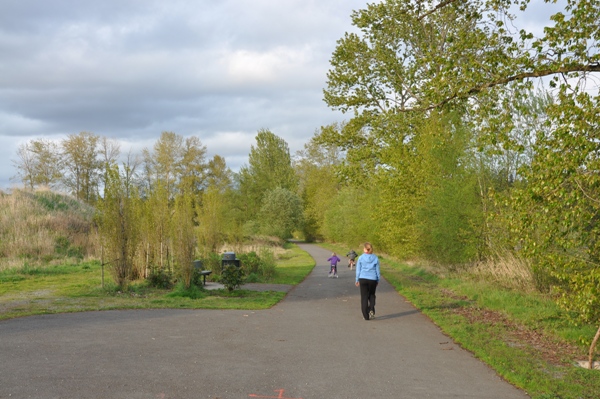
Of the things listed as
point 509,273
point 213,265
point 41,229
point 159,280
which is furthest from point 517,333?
point 41,229

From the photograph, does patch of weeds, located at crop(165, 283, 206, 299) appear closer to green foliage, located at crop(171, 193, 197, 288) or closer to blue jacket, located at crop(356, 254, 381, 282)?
green foliage, located at crop(171, 193, 197, 288)

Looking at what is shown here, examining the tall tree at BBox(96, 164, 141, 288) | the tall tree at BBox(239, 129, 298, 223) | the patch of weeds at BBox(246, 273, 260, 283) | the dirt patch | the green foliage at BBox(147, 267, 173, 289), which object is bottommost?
the dirt patch

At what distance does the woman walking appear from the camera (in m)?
12.0

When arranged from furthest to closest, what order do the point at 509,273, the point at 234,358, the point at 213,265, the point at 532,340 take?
1. the point at 213,265
2. the point at 509,273
3. the point at 532,340
4. the point at 234,358

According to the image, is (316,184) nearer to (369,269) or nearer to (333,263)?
(333,263)

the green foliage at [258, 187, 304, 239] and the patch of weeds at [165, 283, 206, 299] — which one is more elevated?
the green foliage at [258, 187, 304, 239]

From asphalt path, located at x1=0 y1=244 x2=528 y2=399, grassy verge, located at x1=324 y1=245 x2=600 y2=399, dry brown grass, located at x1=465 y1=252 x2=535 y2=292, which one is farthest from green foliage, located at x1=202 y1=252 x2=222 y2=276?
A: dry brown grass, located at x1=465 y1=252 x2=535 y2=292

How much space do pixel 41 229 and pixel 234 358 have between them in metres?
28.2

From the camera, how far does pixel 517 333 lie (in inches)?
411

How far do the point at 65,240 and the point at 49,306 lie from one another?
67.4ft

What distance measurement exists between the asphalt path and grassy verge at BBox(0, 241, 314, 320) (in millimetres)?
1028

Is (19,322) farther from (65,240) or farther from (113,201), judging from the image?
(65,240)

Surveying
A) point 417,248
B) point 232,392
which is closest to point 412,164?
point 417,248

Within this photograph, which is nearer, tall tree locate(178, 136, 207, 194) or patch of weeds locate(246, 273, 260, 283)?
patch of weeds locate(246, 273, 260, 283)
